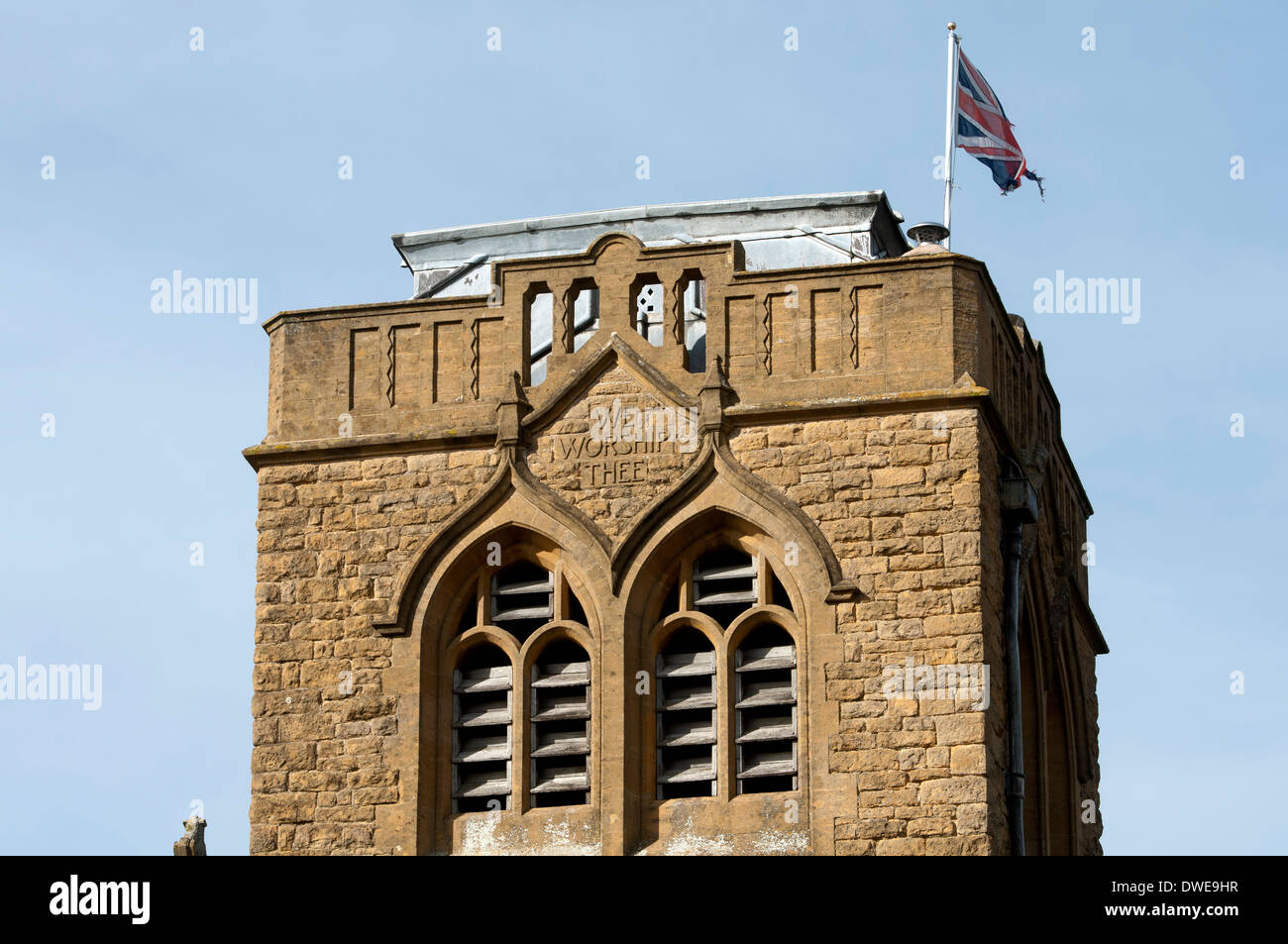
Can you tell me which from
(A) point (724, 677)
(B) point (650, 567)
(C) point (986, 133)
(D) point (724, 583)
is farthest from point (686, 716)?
A: (C) point (986, 133)

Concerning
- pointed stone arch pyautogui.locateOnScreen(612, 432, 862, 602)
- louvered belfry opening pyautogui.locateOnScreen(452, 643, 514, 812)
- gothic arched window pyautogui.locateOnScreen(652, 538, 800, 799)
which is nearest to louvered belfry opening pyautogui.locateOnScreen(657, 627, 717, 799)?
gothic arched window pyautogui.locateOnScreen(652, 538, 800, 799)

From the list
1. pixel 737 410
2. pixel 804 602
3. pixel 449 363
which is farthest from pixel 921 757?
pixel 449 363

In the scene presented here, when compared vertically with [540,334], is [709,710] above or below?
below

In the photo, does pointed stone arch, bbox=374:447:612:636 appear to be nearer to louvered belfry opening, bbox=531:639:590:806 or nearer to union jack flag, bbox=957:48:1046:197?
louvered belfry opening, bbox=531:639:590:806

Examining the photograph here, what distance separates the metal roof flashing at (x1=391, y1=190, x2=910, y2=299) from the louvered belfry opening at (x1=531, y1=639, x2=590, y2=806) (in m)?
4.43

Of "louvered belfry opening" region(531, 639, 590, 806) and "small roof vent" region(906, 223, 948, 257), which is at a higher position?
"small roof vent" region(906, 223, 948, 257)

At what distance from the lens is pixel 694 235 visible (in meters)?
34.3

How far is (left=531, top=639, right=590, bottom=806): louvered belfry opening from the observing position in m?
30.4

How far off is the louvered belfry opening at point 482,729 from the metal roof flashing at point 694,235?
14.2 feet

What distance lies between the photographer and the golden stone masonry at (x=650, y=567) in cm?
2973
